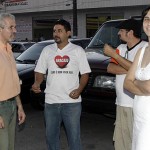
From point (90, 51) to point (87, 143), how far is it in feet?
5.56

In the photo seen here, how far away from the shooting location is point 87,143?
5.94 meters

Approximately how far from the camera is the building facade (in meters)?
33.0

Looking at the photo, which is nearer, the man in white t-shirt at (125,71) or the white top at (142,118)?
the white top at (142,118)

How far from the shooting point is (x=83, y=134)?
642 cm

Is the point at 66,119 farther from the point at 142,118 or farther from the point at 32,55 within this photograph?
the point at 32,55

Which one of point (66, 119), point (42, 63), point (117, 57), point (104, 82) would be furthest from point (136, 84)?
point (104, 82)

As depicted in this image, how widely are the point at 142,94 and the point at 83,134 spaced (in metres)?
3.58

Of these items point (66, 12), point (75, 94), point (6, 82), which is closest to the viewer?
point (6, 82)

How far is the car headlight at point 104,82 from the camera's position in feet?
18.1

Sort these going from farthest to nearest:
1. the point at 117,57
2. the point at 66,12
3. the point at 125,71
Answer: the point at 66,12
the point at 125,71
the point at 117,57

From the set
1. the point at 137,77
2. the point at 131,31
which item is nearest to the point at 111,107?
the point at 131,31

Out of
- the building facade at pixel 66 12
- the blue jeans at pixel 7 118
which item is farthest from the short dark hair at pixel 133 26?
the building facade at pixel 66 12

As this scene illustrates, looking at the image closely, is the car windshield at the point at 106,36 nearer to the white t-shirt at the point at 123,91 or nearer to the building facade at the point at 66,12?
the white t-shirt at the point at 123,91

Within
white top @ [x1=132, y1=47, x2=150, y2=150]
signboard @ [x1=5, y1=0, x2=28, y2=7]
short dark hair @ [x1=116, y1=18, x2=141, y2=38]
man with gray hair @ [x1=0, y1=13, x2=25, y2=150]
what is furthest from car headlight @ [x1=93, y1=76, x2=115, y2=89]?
signboard @ [x1=5, y1=0, x2=28, y2=7]
